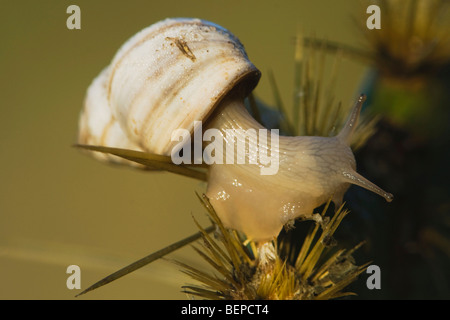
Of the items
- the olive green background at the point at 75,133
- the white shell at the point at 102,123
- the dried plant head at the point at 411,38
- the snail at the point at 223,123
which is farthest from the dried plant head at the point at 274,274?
the olive green background at the point at 75,133

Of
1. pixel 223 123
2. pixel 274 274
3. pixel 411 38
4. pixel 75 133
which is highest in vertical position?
pixel 75 133

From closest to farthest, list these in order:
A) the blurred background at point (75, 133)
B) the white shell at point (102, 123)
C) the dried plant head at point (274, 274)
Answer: the dried plant head at point (274, 274) → the white shell at point (102, 123) → the blurred background at point (75, 133)

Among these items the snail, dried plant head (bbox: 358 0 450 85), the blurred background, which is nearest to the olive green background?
the blurred background

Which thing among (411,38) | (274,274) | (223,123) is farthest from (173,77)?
(411,38)

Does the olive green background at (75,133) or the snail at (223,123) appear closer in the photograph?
the snail at (223,123)

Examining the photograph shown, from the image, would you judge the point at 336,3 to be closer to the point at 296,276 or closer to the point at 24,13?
the point at 24,13

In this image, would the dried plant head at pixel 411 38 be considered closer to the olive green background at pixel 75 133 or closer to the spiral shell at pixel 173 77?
the spiral shell at pixel 173 77

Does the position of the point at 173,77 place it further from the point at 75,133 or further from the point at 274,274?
the point at 75,133
